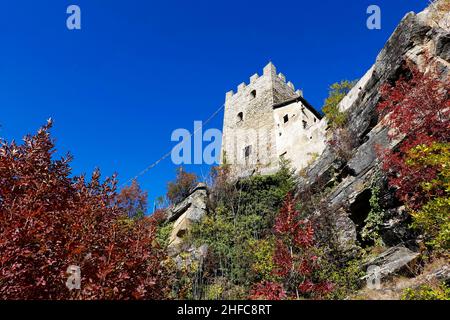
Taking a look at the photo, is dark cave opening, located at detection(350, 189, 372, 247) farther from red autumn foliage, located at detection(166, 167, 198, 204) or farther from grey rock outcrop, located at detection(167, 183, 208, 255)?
red autumn foliage, located at detection(166, 167, 198, 204)

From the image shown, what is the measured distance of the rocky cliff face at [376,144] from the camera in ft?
35.7

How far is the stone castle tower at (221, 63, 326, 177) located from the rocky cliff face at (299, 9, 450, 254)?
5451 mm

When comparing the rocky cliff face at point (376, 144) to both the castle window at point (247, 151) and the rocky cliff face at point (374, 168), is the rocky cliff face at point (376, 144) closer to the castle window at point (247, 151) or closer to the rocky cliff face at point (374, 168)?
the rocky cliff face at point (374, 168)

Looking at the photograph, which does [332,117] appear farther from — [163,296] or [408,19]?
[163,296]

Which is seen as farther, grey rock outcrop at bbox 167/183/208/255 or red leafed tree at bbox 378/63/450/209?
grey rock outcrop at bbox 167/183/208/255

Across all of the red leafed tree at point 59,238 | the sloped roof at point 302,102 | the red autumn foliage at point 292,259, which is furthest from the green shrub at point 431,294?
the sloped roof at point 302,102

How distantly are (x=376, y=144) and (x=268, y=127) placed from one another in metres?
16.8

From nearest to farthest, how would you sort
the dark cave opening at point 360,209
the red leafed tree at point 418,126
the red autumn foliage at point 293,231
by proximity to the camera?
the red autumn foliage at point 293,231 < the red leafed tree at point 418,126 < the dark cave opening at point 360,209

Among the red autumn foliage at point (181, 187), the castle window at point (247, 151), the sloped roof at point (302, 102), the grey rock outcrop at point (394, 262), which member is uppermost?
the sloped roof at point (302, 102)

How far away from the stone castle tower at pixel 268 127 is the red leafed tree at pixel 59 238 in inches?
612

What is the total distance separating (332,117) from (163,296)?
17.6 m

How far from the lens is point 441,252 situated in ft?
24.8

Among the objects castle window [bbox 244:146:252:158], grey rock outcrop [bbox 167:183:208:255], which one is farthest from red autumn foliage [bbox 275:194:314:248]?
castle window [bbox 244:146:252:158]

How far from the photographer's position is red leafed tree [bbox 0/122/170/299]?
4.08 m
